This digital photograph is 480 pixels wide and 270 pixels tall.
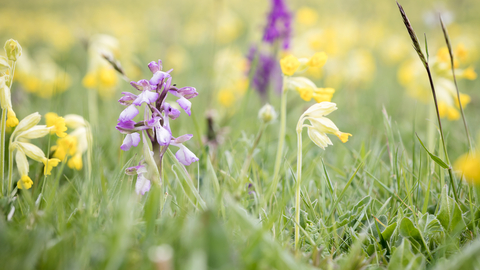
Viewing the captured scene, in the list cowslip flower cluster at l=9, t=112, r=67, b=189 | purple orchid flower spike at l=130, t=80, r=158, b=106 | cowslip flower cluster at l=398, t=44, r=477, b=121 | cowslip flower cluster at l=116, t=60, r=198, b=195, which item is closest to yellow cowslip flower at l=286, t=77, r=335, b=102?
cowslip flower cluster at l=116, t=60, r=198, b=195

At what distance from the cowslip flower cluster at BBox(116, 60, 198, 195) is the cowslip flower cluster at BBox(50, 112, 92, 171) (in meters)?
0.47

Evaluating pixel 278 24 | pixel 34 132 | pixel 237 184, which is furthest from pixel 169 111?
pixel 278 24

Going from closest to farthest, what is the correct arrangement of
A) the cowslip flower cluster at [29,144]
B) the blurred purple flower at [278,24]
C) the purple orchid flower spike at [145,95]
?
the purple orchid flower spike at [145,95] < the cowslip flower cluster at [29,144] < the blurred purple flower at [278,24]

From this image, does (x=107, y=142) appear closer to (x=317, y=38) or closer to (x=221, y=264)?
(x=221, y=264)

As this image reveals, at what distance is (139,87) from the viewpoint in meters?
1.17

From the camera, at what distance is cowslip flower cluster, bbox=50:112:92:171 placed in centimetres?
156

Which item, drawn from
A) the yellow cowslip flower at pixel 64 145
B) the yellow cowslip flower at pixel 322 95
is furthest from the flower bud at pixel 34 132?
the yellow cowslip flower at pixel 322 95

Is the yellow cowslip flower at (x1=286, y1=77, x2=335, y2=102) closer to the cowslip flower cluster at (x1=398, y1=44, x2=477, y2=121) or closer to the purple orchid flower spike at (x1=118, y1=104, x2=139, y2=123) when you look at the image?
the purple orchid flower spike at (x1=118, y1=104, x2=139, y2=123)

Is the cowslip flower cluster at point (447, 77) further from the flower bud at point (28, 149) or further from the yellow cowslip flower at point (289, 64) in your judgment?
the flower bud at point (28, 149)

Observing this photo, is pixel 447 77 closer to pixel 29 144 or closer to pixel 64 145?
pixel 64 145

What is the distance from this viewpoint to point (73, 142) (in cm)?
158

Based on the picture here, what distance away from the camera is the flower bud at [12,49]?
1.27m

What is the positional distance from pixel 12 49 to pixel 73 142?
0.49 metres

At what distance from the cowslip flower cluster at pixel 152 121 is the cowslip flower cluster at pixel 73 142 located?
0.47 m
